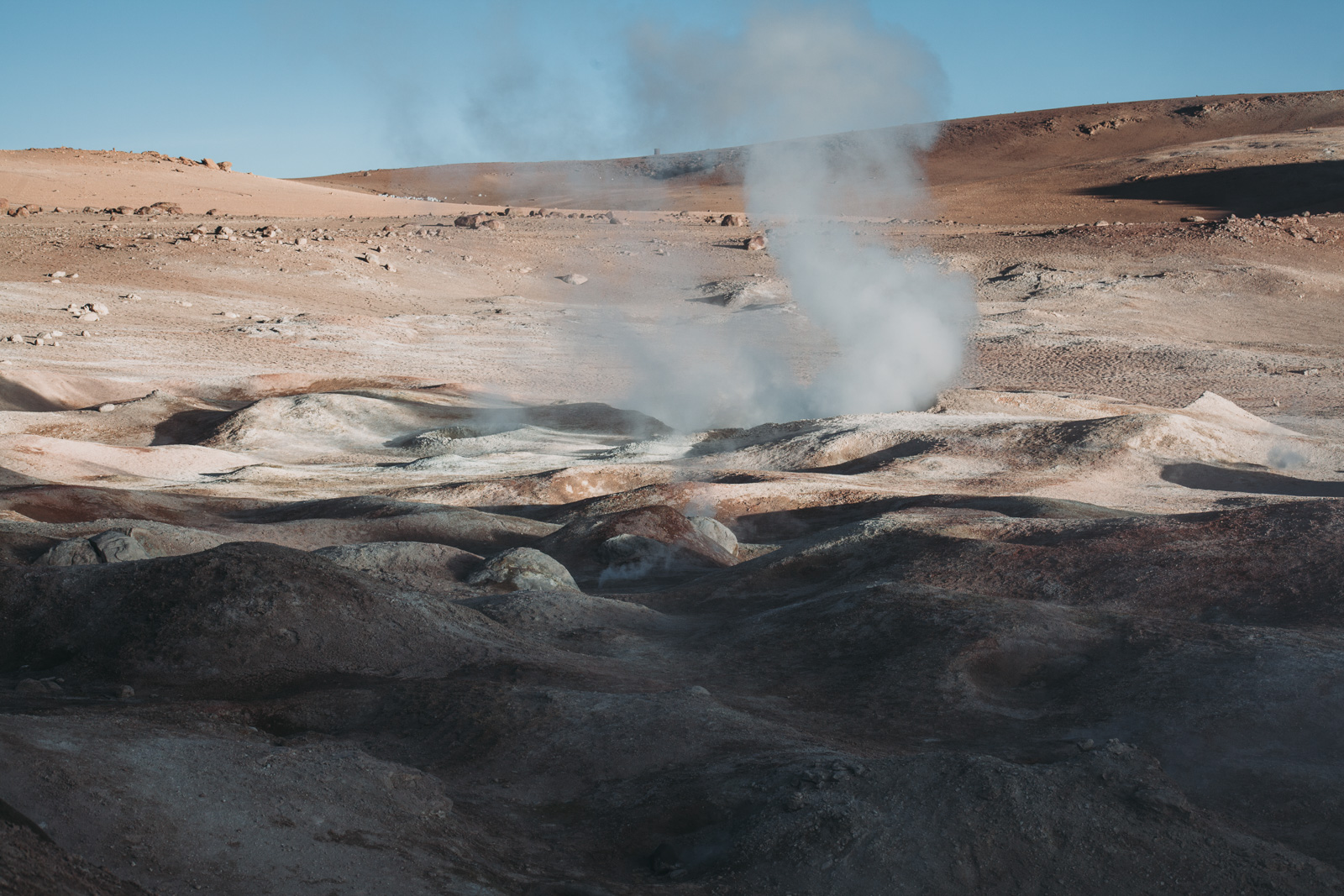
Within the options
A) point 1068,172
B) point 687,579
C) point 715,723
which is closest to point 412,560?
point 687,579

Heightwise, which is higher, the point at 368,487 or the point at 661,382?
the point at 661,382

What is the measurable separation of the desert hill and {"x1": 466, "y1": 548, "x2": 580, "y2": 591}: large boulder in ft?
81.8

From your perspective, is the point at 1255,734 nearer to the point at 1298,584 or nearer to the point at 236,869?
the point at 1298,584

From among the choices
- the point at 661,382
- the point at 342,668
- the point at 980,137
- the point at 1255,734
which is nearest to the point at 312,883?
the point at 342,668

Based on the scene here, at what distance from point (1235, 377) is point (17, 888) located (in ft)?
70.2

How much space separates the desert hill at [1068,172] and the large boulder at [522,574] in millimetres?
24943

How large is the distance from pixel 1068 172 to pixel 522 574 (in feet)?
152

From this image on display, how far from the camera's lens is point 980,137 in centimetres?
6347

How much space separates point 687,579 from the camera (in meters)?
9.62

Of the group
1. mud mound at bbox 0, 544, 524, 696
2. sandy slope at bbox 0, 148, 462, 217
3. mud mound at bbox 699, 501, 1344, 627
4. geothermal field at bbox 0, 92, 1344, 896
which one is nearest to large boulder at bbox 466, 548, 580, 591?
geothermal field at bbox 0, 92, 1344, 896

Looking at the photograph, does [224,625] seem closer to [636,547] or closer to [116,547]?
[116,547]

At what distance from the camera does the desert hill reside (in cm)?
3925

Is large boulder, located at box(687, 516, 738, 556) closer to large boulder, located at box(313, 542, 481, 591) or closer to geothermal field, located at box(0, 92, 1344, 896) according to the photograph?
geothermal field, located at box(0, 92, 1344, 896)

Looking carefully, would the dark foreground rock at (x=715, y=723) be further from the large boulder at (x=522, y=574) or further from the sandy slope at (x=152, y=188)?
the sandy slope at (x=152, y=188)
